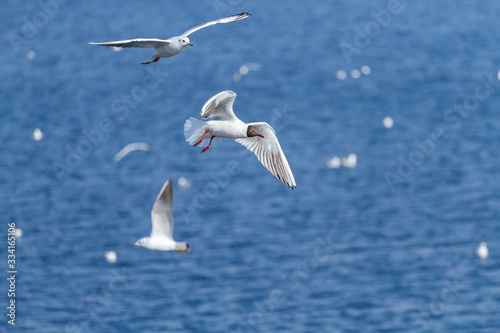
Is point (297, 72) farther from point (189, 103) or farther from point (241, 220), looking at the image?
point (241, 220)

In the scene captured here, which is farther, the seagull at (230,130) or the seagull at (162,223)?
the seagull at (162,223)

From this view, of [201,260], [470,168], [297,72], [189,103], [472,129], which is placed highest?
[297,72]

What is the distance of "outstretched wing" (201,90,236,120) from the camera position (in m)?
11.0

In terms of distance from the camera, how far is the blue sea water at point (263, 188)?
2253 cm

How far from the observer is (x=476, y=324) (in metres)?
21.2

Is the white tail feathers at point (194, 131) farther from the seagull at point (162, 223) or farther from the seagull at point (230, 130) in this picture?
the seagull at point (162, 223)

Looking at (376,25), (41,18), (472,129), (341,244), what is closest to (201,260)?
(341,244)

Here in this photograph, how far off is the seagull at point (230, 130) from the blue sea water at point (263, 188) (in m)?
9.46

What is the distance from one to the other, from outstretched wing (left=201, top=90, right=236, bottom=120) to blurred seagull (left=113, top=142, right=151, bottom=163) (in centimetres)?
1665

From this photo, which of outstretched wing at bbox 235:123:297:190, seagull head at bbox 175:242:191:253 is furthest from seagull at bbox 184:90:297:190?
seagull head at bbox 175:242:191:253

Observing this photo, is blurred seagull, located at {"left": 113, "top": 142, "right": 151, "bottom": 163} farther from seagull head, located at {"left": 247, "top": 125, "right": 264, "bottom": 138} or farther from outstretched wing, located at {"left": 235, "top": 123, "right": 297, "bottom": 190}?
seagull head, located at {"left": 247, "top": 125, "right": 264, "bottom": 138}

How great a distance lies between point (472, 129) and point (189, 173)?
1012 centimetres

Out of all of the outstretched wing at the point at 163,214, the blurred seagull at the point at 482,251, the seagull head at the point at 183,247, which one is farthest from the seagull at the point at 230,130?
the blurred seagull at the point at 482,251

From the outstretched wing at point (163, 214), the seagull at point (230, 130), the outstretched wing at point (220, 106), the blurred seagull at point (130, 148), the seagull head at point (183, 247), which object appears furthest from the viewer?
the blurred seagull at point (130, 148)
